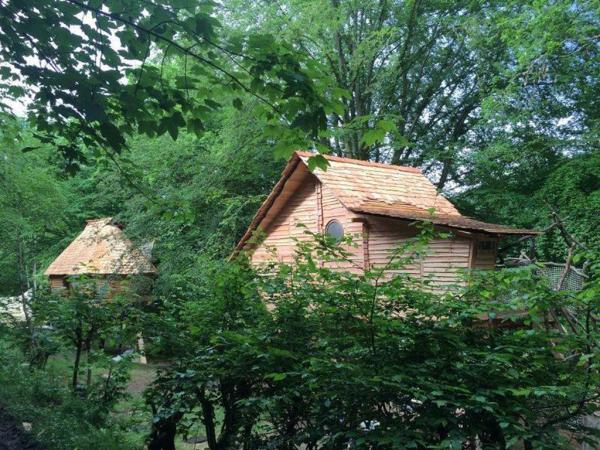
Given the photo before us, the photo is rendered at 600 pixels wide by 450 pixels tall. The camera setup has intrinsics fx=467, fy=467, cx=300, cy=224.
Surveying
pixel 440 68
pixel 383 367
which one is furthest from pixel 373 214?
pixel 440 68

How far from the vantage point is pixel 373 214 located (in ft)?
30.2

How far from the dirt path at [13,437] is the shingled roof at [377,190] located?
6001 mm

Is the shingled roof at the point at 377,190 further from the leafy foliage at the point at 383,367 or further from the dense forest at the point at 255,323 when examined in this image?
the leafy foliage at the point at 383,367

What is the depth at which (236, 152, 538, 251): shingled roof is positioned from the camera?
952 centimetres

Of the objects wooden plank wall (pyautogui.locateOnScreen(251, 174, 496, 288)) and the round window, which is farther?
the round window

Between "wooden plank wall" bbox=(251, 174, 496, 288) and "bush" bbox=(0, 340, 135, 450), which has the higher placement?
"wooden plank wall" bbox=(251, 174, 496, 288)

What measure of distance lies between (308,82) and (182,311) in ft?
7.77

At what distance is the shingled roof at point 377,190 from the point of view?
31.2 ft

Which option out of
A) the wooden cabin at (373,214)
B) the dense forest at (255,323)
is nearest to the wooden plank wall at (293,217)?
the wooden cabin at (373,214)

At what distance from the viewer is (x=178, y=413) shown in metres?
3.76

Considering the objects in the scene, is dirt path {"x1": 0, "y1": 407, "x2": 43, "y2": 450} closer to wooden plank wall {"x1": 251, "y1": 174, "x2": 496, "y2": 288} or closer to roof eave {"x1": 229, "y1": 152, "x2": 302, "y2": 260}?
wooden plank wall {"x1": 251, "y1": 174, "x2": 496, "y2": 288}

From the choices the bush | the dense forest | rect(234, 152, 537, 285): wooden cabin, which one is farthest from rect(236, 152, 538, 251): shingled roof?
the bush

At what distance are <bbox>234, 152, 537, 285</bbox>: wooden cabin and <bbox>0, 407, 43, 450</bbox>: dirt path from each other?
12.9 feet

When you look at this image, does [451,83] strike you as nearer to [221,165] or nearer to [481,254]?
[221,165]
